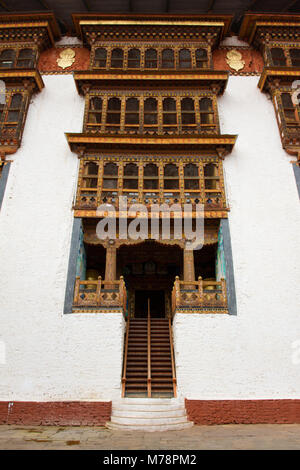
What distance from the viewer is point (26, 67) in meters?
13.5

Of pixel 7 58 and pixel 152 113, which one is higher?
pixel 7 58

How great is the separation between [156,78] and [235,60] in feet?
14.0

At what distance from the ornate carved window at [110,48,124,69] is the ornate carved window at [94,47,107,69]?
0.33 meters

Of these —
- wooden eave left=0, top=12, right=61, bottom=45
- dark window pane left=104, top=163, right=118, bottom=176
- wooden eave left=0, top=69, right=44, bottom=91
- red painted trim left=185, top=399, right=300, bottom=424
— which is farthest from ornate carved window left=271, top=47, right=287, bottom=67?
red painted trim left=185, top=399, right=300, bottom=424

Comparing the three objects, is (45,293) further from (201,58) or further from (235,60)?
(235,60)

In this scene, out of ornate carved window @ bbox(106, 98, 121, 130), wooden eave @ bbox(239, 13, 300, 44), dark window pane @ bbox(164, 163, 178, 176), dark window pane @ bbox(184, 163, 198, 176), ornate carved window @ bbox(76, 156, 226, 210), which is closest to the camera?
ornate carved window @ bbox(76, 156, 226, 210)

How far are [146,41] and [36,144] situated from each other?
652cm

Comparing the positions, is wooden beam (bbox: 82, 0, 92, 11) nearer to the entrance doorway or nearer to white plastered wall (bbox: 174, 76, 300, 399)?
white plastered wall (bbox: 174, 76, 300, 399)

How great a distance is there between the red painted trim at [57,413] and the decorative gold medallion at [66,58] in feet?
43.2

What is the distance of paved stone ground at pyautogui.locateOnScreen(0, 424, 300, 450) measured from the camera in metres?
5.66

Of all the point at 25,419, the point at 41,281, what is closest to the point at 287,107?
the point at 41,281

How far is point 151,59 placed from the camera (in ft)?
46.7

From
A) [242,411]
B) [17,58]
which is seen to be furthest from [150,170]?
[242,411]

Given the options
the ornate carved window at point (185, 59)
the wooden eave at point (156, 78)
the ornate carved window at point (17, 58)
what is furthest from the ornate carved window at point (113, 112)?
the ornate carved window at point (17, 58)
